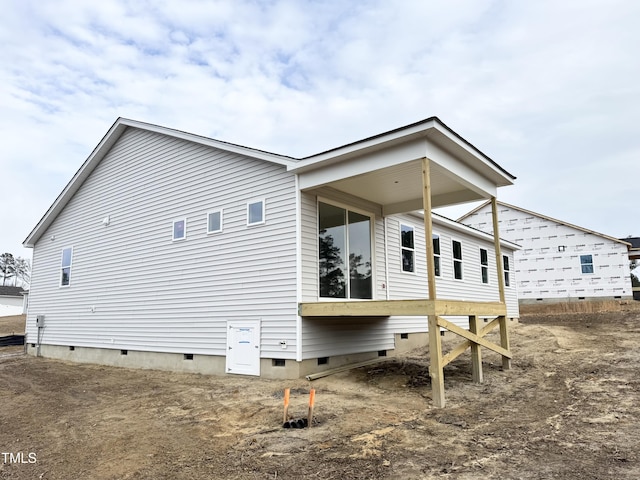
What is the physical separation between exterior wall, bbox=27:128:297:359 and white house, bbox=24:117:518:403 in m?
0.04

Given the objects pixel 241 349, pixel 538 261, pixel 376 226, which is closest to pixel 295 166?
pixel 376 226

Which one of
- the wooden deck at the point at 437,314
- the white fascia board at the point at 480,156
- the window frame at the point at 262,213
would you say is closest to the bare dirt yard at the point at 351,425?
the wooden deck at the point at 437,314

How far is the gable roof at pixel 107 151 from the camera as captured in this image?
31.5 ft

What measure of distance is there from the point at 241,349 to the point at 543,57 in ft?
35.2

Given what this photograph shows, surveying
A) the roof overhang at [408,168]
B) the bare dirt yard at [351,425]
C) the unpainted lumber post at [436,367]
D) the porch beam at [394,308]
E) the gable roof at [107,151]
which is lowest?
the bare dirt yard at [351,425]

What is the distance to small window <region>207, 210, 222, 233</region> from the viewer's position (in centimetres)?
1045

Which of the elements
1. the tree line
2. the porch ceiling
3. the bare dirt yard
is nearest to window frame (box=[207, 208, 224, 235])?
the porch ceiling

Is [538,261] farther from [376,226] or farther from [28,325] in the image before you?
[28,325]

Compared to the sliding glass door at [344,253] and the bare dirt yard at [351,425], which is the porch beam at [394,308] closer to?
the sliding glass door at [344,253]

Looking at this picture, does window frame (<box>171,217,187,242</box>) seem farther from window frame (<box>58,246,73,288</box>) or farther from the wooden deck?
window frame (<box>58,246,73,288</box>)

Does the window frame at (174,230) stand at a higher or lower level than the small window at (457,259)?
higher

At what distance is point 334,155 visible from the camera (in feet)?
27.3

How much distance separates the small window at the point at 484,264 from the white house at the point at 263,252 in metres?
0.87

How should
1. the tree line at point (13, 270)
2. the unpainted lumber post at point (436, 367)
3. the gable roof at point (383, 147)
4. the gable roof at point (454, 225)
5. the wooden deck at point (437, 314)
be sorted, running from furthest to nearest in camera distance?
1. the tree line at point (13, 270)
2. the gable roof at point (454, 225)
3. the gable roof at point (383, 147)
4. the wooden deck at point (437, 314)
5. the unpainted lumber post at point (436, 367)
